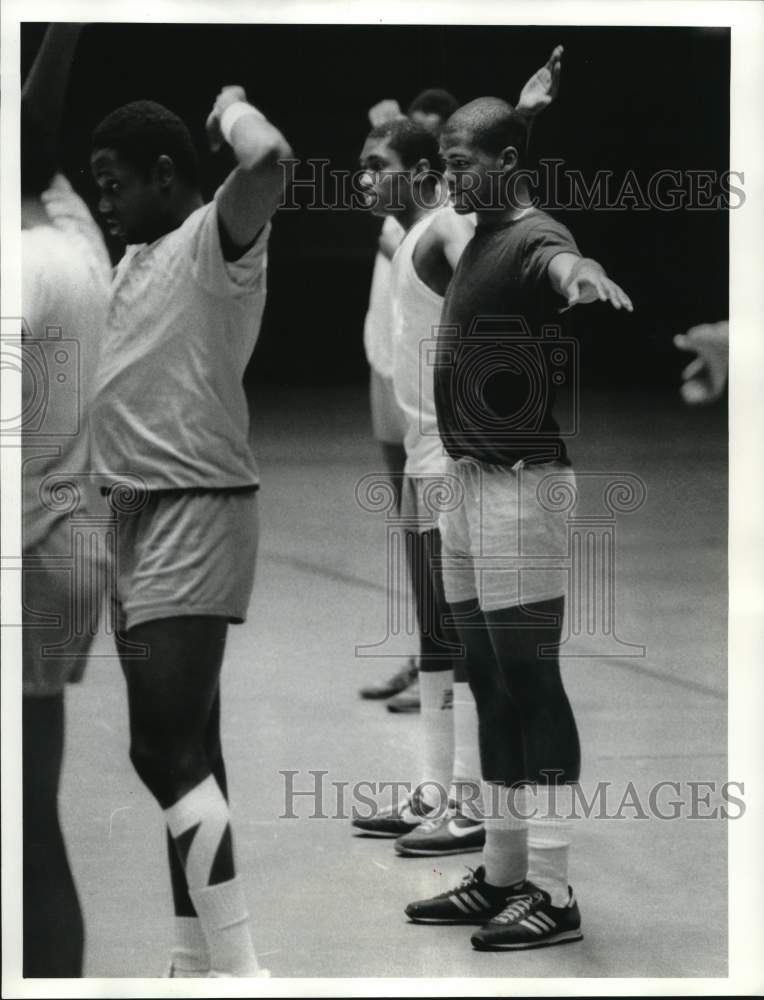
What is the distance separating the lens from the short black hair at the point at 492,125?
4.48 m

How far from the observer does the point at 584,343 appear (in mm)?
4504

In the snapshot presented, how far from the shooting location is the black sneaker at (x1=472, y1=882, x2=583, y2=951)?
454 centimetres

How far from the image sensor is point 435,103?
14.7ft

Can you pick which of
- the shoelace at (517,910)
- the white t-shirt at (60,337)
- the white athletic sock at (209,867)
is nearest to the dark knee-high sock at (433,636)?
the shoelace at (517,910)

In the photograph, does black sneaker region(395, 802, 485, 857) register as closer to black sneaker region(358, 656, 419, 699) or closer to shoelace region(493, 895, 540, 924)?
shoelace region(493, 895, 540, 924)

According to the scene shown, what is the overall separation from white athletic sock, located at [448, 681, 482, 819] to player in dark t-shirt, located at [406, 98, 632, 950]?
0.10 ft

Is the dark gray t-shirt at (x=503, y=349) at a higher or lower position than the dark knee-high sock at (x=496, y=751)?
higher

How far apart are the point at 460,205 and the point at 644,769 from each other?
1.71m

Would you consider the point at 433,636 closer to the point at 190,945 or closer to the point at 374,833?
the point at 374,833

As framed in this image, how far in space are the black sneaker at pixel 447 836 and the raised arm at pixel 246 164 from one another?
1737 mm

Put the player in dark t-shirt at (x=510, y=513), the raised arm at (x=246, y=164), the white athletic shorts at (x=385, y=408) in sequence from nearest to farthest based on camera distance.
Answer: the raised arm at (x=246, y=164) → the player in dark t-shirt at (x=510, y=513) → the white athletic shorts at (x=385, y=408)

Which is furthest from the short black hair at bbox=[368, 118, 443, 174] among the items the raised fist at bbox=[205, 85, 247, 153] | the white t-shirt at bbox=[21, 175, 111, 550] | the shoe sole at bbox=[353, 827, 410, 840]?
the shoe sole at bbox=[353, 827, 410, 840]

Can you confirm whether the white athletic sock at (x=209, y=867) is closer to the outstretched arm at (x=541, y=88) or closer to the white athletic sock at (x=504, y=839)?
the white athletic sock at (x=504, y=839)

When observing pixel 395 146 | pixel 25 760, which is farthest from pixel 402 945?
pixel 395 146
